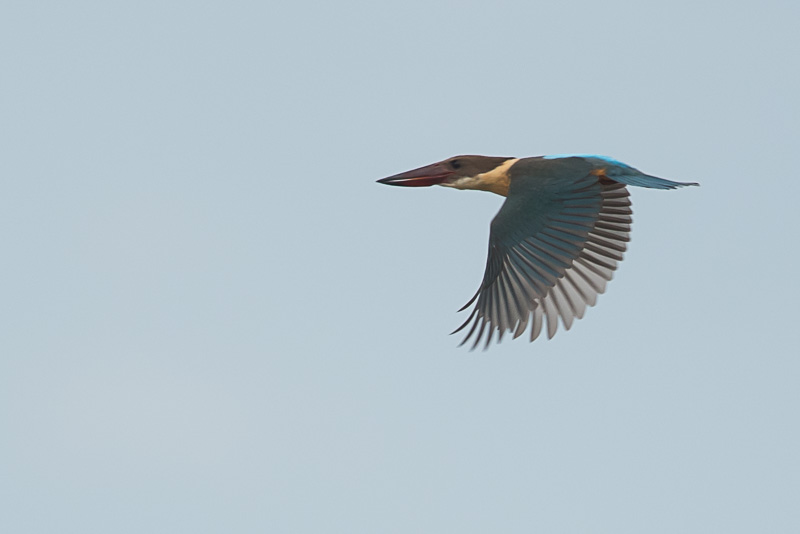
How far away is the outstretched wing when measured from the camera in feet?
33.7

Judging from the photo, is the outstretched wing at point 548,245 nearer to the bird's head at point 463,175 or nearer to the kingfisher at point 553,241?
the kingfisher at point 553,241

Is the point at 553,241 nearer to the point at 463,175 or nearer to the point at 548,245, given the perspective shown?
the point at 548,245

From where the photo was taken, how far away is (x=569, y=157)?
10617 millimetres

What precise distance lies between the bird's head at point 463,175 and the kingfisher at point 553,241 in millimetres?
253

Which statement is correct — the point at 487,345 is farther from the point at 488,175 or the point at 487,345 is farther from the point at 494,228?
the point at 488,175

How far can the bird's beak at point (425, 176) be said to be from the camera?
11531mm

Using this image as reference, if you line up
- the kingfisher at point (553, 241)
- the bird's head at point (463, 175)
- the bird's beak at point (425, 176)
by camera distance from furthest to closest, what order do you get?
1. the bird's beak at point (425, 176)
2. the bird's head at point (463, 175)
3. the kingfisher at point (553, 241)

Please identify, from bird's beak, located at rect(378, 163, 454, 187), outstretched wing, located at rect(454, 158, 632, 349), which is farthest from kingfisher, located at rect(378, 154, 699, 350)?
bird's beak, located at rect(378, 163, 454, 187)

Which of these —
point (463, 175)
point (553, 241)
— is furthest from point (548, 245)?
point (463, 175)

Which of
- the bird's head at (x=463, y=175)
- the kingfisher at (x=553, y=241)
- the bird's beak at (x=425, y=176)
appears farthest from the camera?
the bird's beak at (x=425, y=176)

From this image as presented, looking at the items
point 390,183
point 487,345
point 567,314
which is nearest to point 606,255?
point 567,314

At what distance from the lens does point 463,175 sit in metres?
11.4

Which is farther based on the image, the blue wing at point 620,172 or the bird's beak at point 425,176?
the bird's beak at point 425,176

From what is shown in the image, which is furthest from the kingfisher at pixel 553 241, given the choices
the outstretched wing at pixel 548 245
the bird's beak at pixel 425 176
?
the bird's beak at pixel 425 176
